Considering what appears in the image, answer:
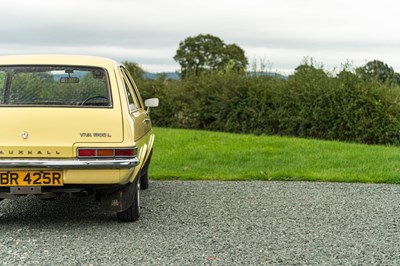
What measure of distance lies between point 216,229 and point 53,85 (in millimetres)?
2403

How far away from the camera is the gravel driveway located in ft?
16.7

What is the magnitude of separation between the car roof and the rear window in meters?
0.05

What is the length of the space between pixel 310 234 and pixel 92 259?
7.13 feet

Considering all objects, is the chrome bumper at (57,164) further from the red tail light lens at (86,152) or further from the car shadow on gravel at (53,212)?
the car shadow on gravel at (53,212)

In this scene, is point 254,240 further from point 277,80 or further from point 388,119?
point 277,80

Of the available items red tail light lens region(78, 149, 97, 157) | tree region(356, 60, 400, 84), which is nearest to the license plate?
red tail light lens region(78, 149, 97, 157)

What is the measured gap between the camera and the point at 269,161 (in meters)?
11.8

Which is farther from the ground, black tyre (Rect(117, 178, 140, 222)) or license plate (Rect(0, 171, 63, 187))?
license plate (Rect(0, 171, 63, 187))

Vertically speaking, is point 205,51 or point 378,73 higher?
point 205,51

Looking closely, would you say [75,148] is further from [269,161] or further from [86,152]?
[269,161]

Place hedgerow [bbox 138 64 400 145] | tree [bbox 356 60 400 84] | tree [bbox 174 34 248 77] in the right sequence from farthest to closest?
tree [bbox 174 34 248 77] → tree [bbox 356 60 400 84] → hedgerow [bbox 138 64 400 145]

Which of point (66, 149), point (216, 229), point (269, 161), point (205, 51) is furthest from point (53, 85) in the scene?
point (205, 51)

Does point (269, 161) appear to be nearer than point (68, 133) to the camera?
No

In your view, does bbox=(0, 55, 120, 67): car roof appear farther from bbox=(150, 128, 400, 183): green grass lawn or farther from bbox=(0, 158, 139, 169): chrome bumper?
bbox=(150, 128, 400, 183): green grass lawn
